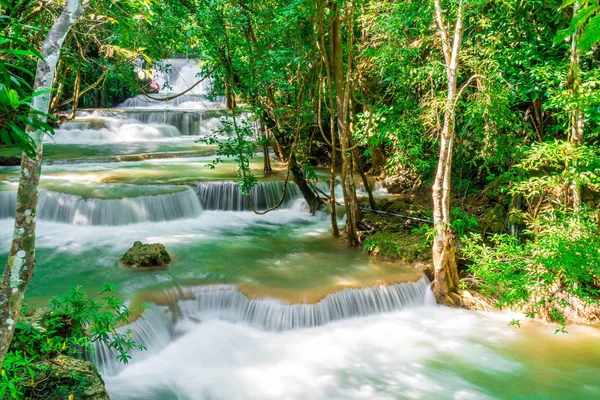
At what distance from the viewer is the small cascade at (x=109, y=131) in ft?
58.5

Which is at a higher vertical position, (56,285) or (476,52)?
(476,52)

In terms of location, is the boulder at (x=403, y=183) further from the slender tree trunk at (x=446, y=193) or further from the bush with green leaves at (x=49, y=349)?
the bush with green leaves at (x=49, y=349)

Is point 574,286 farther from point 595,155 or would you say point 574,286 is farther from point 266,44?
point 266,44

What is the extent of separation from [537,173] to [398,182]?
3.96 meters

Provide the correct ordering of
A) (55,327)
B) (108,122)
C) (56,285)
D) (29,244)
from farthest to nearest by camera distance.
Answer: (108,122) → (56,285) → (55,327) → (29,244)

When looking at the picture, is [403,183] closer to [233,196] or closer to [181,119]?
[233,196]

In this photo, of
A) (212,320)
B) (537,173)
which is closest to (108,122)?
(212,320)

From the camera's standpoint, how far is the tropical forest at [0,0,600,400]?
5.03 metres

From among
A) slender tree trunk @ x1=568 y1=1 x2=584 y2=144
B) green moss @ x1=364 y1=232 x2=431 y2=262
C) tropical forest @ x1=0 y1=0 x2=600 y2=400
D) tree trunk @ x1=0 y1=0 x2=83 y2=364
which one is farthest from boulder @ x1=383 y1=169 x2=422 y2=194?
tree trunk @ x1=0 y1=0 x2=83 y2=364

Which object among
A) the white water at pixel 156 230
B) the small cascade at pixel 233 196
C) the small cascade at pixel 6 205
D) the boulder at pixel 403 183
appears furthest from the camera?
the boulder at pixel 403 183

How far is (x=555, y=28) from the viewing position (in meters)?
6.85

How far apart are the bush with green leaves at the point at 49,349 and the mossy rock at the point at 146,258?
108 inches

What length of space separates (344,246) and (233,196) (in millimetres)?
3265

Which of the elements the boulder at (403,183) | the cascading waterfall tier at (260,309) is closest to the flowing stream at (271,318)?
the cascading waterfall tier at (260,309)
